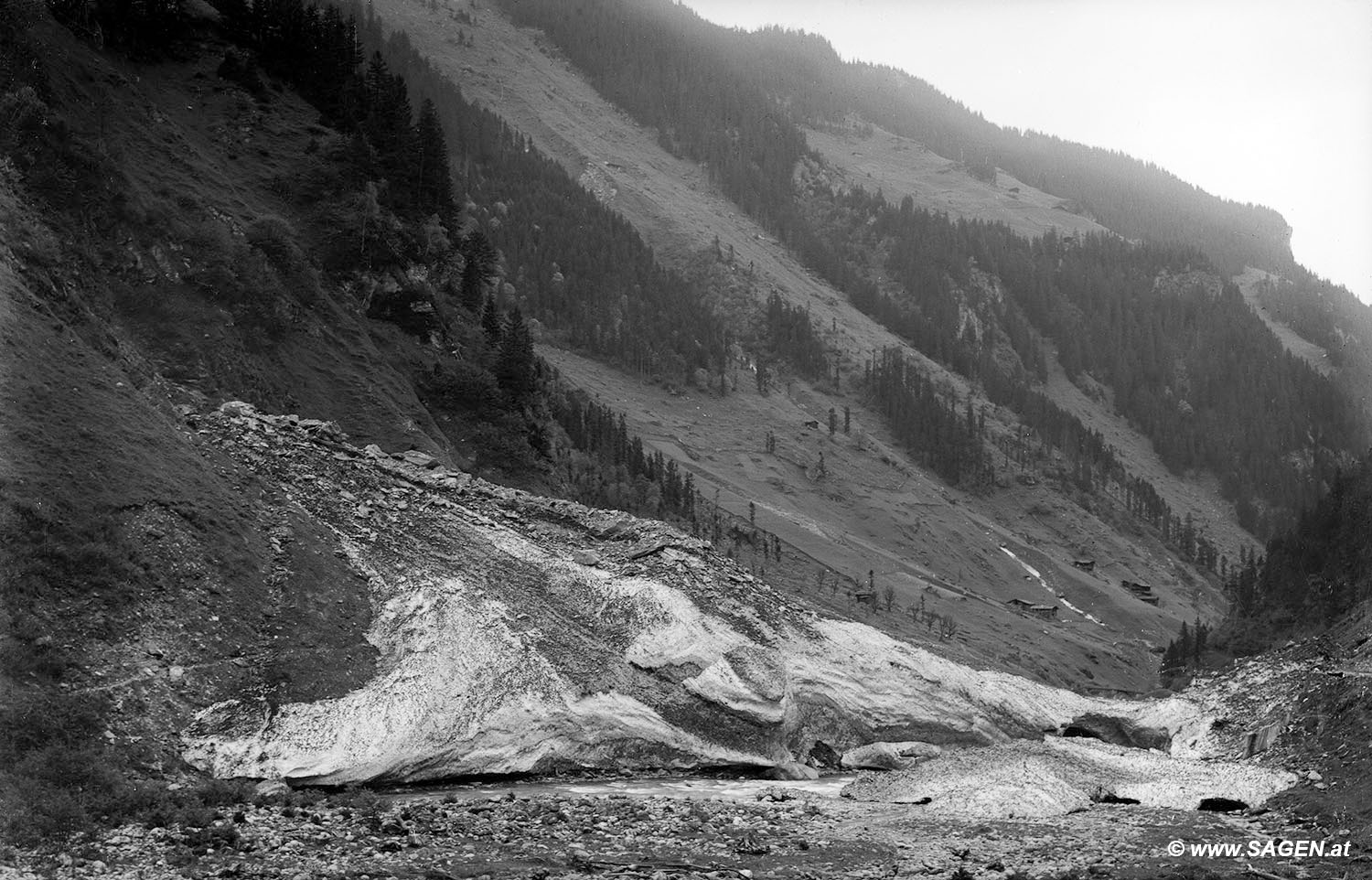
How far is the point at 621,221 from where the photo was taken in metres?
198

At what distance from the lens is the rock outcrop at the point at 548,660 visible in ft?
102

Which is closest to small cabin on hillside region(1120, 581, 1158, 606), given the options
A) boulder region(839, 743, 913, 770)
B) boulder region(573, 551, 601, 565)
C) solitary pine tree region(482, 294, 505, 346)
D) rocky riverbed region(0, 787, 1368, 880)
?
solitary pine tree region(482, 294, 505, 346)

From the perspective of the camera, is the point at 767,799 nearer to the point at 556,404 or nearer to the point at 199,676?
the point at 199,676

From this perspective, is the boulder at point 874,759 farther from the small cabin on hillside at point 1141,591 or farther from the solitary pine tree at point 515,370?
the small cabin on hillside at point 1141,591

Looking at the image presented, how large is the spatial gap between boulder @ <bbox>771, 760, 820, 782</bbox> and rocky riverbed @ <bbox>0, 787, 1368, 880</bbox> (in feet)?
22.4

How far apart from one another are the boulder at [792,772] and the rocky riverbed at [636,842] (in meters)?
6.84

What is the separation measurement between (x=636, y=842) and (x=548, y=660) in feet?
37.8

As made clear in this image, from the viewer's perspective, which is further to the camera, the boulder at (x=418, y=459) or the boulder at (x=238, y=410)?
the boulder at (x=418, y=459)

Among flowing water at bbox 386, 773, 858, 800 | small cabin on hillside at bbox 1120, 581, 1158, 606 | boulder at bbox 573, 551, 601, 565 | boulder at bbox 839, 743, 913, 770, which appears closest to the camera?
flowing water at bbox 386, 773, 858, 800

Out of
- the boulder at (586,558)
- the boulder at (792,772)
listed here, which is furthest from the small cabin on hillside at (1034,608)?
the boulder at (586,558)

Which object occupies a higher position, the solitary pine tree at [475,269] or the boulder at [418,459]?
the solitary pine tree at [475,269]

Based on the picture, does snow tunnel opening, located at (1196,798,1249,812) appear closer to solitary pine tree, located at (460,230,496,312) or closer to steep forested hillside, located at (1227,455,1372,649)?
solitary pine tree, located at (460,230,496,312)

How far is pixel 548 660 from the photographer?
36312 mm

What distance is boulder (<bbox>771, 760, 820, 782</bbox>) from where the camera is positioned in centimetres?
3897
